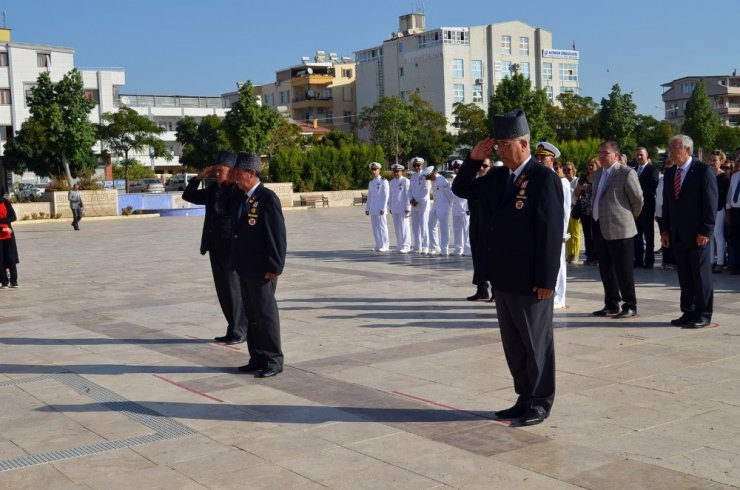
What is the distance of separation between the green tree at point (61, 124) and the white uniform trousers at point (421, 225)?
1111 inches

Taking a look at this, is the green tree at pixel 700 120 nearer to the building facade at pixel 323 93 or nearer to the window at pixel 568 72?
the window at pixel 568 72

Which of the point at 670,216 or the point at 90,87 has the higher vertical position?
the point at 90,87

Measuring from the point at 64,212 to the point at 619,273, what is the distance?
3280 centimetres

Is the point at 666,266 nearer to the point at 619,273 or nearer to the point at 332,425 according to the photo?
the point at 619,273

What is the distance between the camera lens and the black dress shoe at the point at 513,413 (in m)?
6.12

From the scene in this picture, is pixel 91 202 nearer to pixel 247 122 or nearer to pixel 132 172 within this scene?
pixel 247 122

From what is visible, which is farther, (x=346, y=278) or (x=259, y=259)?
(x=346, y=278)

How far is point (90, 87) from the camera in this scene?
248ft

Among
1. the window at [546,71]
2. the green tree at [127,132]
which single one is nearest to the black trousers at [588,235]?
the green tree at [127,132]

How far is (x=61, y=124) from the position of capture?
42688mm

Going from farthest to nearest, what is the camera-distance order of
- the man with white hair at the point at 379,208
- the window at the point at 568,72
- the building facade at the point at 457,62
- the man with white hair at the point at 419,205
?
the window at the point at 568,72 < the building facade at the point at 457,62 < the man with white hair at the point at 379,208 < the man with white hair at the point at 419,205

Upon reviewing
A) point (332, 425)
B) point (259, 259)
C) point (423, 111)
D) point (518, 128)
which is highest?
point (423, 111)

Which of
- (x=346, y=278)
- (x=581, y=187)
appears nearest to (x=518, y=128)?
(x=346, y=278)

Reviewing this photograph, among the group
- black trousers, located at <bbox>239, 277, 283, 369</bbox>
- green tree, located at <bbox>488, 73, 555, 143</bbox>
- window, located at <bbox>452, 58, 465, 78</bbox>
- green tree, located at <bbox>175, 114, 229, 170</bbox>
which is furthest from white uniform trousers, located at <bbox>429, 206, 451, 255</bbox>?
window, located at <bbox>452, 58, 465, 78</bbox>
